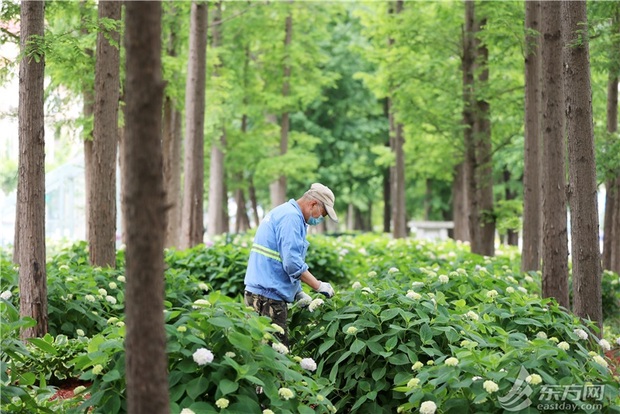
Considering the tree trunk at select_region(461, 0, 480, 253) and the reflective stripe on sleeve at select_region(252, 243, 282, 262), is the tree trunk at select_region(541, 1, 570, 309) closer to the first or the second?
the reflective stripe on sleeve at select_region(252, 243, 282, 262)

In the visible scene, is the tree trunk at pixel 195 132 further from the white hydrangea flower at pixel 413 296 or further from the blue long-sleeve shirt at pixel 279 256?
the white hydrangea flower at pixel 413 296

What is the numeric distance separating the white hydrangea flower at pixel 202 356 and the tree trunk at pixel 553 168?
5.33m

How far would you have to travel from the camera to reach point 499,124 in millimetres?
18453

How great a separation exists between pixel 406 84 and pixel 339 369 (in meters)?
12.4

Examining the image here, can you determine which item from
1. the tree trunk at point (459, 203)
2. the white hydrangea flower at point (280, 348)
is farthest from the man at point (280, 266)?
the tree trunk at point (459, 203)

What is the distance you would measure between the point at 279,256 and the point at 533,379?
2834mm

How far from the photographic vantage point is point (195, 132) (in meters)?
15.6

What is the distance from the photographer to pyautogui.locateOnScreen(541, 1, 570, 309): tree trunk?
883 centimetres

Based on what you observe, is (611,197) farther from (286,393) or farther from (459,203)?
(459,203)

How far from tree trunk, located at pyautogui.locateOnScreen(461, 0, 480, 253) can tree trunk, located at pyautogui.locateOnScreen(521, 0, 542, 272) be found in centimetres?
354

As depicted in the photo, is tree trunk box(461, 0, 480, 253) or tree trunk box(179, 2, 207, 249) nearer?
tree trunk box(179, 2, 207, 249)

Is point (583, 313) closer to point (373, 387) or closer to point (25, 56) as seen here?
point (373, 387)

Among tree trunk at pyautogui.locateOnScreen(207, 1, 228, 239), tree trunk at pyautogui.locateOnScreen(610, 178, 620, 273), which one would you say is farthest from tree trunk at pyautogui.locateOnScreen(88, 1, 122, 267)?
tree trunk at pyautogui.locateOnScreen(207, 1, 228, 239)

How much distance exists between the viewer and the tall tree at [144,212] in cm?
343
